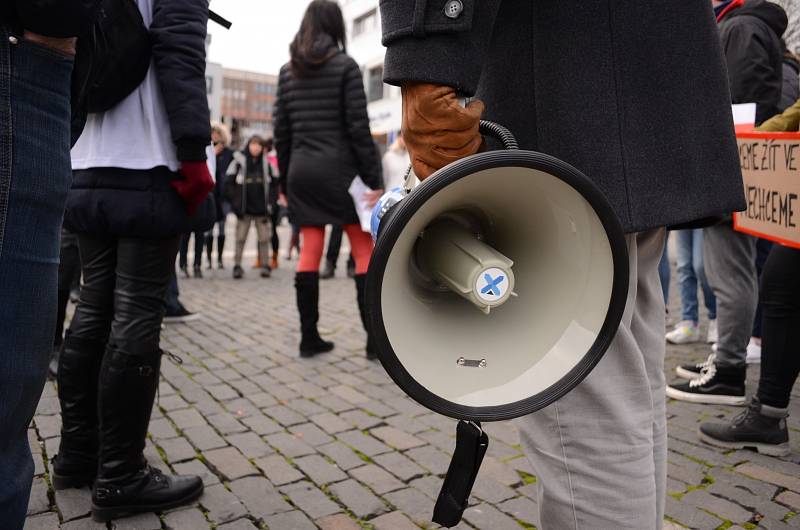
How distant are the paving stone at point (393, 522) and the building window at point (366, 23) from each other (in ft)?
104

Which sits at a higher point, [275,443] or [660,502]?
[660,502]

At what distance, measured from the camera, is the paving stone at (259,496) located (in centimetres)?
217

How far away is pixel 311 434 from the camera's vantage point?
2844mm

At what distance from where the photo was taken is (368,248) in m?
4.30

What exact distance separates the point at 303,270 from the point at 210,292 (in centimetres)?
332

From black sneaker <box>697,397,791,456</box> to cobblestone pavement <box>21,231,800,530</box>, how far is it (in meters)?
0.05

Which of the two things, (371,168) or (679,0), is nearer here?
(679,0)

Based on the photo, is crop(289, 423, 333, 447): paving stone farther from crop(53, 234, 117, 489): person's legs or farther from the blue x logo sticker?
the blue x logo sticker

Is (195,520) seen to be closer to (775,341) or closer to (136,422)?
(136,422)

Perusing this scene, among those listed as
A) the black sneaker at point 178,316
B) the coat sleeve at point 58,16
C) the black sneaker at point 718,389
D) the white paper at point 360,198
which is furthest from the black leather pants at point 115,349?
the black sneaker at point 178,316

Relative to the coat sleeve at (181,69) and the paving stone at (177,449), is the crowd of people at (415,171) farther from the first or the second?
the paving stone at (177,449)

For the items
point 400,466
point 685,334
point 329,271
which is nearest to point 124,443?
point 400,466

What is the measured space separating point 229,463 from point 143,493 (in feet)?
1.41

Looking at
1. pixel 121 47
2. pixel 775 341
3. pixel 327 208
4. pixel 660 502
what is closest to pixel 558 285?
pixel 660 502
